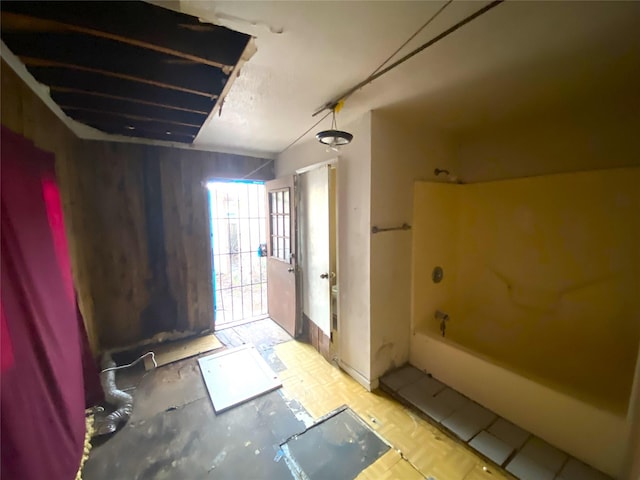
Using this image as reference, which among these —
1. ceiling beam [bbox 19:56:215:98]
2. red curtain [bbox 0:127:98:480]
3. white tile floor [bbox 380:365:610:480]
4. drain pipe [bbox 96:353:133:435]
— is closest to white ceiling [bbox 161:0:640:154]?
ceiling beam [bbox 19:56:215:98]

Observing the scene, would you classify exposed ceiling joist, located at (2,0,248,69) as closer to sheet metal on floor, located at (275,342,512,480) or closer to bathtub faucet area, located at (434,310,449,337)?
sheet metal on floor, located at (275,342,512,480)

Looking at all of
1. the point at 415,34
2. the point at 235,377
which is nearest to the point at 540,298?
the point at 415,34

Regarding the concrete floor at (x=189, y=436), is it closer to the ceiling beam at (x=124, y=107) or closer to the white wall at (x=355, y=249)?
the white wall at (x=355, y=249)

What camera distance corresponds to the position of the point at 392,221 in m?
2.15

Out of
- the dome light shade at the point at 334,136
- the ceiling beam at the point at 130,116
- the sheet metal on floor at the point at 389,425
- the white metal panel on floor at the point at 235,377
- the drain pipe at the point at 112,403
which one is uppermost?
the ceiling beam at the point at 130,116

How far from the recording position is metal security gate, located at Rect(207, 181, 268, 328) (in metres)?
3.60

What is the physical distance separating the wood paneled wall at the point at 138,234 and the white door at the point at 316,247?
1114mm

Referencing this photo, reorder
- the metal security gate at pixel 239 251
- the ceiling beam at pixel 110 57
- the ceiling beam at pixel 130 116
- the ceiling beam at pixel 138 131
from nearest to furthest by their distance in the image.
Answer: the ceiling beam at pixel 110 57 < the ceiling beam at pixel 130 116 < the ceiling beam at pixel 138 131 < the metal security gate at pixel 239 251

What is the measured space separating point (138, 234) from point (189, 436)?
6.69ft

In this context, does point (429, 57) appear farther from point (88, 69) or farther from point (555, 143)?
point (88, 69)

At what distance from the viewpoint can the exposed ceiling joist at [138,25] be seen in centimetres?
98

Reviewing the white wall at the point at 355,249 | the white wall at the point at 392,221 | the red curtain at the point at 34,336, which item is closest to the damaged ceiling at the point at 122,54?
the red curtain at the point at 34,336

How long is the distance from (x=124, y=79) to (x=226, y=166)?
168 centimetres

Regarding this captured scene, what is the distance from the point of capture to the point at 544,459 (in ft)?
4.92
